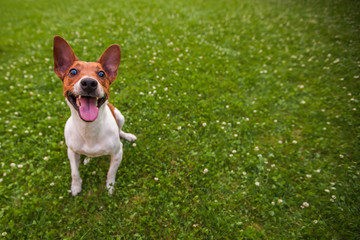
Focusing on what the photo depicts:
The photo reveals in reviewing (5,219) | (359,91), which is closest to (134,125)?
(5,219)

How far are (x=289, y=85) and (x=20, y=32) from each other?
1224 cm

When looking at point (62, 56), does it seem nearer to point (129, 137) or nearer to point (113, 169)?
point (113, 169)

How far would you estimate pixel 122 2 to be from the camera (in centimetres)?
1293

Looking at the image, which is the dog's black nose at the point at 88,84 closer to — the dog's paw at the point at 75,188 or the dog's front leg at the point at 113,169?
the dog's front leg at the point at 113,169

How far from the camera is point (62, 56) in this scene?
2.82 metres

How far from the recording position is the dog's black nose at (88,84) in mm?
2330

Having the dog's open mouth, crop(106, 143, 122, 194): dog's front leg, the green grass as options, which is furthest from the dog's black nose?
the green grass

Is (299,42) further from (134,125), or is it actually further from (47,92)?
(47,92)

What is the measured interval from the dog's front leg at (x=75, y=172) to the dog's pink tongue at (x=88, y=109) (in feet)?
3.84

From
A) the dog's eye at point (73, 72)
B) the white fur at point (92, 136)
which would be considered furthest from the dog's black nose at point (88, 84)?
the dog's eye at point (73, 72)

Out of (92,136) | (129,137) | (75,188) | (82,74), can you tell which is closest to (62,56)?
(82,74)

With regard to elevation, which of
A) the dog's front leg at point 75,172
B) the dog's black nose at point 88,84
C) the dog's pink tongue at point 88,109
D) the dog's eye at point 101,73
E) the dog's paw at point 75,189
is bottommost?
the dog's paw at point 75,189

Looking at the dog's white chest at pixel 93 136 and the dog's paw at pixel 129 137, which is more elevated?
the dog's white chest at pixel 93 136

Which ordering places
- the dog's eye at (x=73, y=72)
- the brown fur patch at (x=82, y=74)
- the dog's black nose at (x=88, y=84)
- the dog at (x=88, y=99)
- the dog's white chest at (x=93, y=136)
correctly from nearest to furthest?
1. the dog's black nose at (x=88, y=84)
2. the dog at (x=88, y=99)
3. the brown fur patch at (x=82, y=74)
4. the dog's eye at (x=73, y=72)
5. the dog's white chest at (x=93, y=136)
